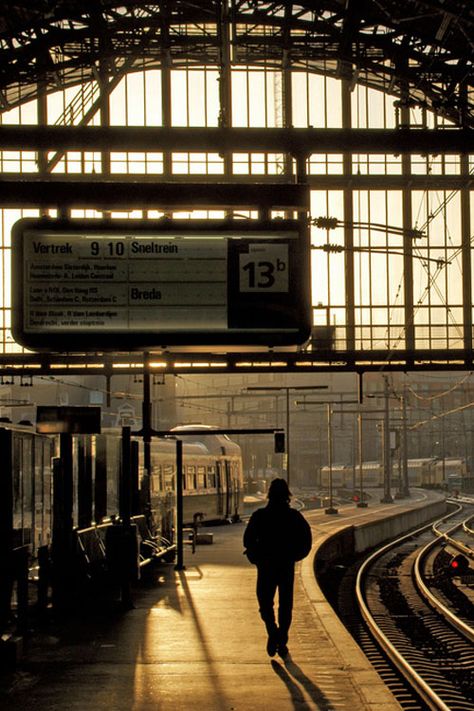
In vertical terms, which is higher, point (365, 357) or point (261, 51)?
point (261, 51)

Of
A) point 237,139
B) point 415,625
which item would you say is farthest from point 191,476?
point 237,139

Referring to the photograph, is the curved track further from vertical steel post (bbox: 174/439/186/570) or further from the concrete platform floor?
vertical steel post (bbox: 174/439/186/570)

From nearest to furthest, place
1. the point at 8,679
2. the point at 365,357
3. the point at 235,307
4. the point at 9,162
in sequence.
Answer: the point at 235,307 < the point at 8,679 < the point at 365,357 < the point at 9,162

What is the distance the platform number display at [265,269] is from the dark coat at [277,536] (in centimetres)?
372

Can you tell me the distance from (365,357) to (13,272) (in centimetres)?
2727

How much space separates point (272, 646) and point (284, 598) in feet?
1.50

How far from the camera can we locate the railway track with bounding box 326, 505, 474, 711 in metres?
12.8

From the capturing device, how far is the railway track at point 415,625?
1281 cm

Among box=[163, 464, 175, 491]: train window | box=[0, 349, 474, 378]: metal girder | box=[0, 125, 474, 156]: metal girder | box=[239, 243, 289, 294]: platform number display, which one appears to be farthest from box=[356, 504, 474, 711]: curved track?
box=[163, 464, 175, 491]: train window

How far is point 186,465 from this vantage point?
1624 inches

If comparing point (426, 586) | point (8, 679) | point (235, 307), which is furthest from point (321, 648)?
point (426, 586)

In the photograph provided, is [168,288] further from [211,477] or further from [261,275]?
[211,477]

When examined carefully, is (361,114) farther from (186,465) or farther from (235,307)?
(235,307)

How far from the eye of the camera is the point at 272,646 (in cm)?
1159
